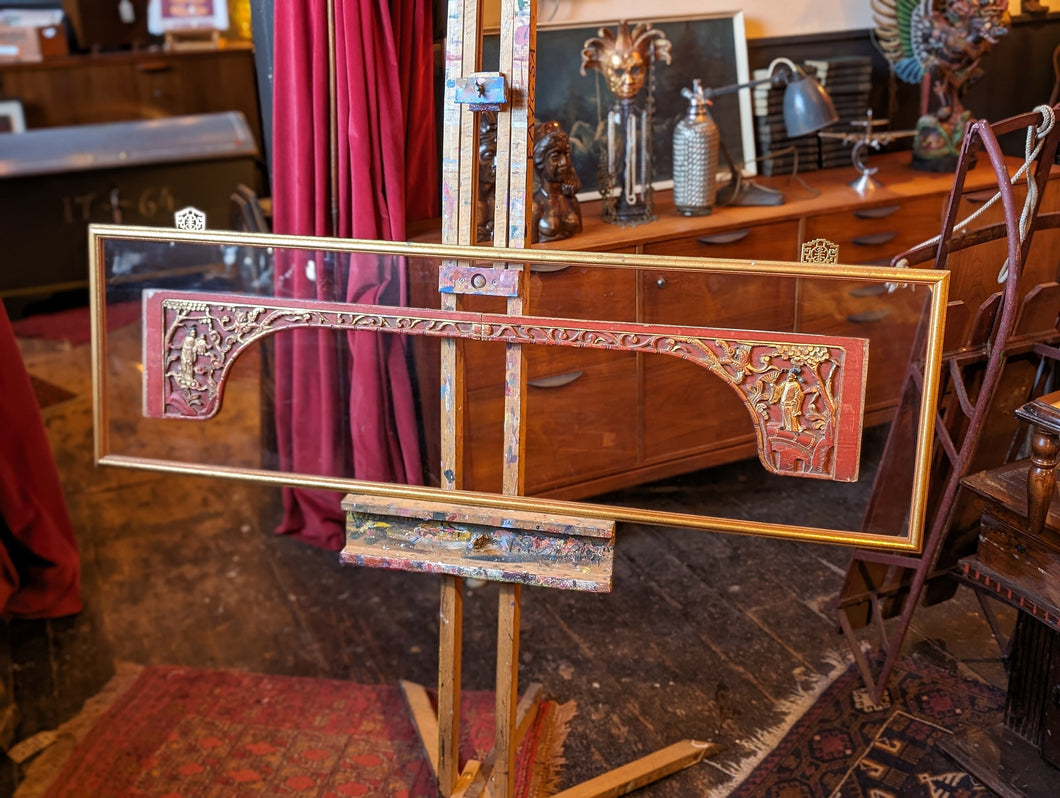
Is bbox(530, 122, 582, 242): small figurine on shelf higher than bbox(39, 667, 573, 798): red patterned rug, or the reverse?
bbox(530, 122, 582, 242): small figurine on shelf

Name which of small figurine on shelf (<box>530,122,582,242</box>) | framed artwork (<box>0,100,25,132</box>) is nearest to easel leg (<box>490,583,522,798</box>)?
small figurine on shelf (<box>530,122,582,242</box>)

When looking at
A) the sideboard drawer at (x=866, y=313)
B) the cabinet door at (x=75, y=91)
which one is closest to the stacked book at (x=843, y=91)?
the sideboard drawer at (x=866, y=313)

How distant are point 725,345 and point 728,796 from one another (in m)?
0.94

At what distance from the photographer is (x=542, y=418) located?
172 centimetres

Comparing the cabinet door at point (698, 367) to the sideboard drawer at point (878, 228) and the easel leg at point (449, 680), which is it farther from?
the sideboard drawer at point (878, 228)

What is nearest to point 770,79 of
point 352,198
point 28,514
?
point 352,198

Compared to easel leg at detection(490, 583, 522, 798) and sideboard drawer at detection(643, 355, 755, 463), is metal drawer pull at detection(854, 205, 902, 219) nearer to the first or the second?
sideboard drawer at detection(643, 355, 755, 463)

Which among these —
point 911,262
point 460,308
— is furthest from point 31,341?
point 911,262

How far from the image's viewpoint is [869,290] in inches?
60.1

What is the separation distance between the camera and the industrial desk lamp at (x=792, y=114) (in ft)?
8.53

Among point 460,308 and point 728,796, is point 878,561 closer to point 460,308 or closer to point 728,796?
point 728,796

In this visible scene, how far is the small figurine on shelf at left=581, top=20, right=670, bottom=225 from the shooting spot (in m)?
2.57

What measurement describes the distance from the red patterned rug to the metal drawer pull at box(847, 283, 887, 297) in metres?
1.11

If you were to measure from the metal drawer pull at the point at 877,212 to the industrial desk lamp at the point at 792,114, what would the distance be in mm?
228
